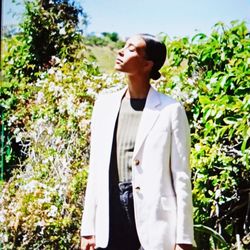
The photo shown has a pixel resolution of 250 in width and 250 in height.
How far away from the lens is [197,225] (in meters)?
2.86

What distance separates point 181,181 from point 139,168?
134 millimetres

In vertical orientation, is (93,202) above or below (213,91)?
below

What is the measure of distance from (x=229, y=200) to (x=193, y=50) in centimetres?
90

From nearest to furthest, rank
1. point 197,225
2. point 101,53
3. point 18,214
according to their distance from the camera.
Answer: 1. point 197,225
2. point 18,214
3. point 101,53

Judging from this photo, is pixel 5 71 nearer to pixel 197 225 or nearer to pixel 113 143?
pixel 197 225

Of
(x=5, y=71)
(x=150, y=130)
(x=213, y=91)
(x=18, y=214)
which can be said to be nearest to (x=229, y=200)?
(x=213, y=91)

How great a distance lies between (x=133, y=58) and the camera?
5.92 ft

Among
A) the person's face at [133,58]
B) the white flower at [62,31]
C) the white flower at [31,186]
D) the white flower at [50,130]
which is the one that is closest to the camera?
the person's face at [133,58]

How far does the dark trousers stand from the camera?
1.75 meters

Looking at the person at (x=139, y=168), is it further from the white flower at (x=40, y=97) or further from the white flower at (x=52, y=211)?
the white flower at (x=40, y=97)

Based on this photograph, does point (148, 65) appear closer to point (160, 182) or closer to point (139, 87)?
point (139, 87)

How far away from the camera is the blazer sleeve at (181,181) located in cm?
170

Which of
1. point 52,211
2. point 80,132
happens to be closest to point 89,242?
point 52,211

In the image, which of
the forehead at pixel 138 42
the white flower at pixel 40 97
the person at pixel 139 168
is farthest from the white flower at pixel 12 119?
the forehead at pixel 138 42
